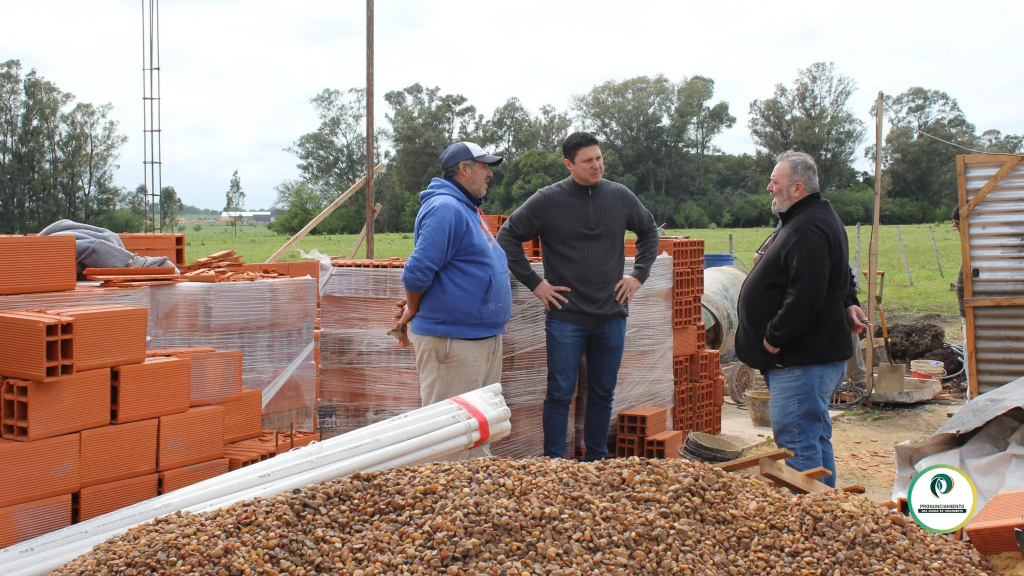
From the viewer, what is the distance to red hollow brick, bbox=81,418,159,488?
3.91 meters

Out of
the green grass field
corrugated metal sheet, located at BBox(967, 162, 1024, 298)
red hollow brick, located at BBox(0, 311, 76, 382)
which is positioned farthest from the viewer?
the green grass field

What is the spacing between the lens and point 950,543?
3260mm

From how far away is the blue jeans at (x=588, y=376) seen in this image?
16.5ft

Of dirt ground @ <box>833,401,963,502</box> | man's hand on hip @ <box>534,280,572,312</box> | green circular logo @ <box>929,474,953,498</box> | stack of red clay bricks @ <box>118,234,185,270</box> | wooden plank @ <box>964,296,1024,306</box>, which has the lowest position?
dirt ground @ <box>833,401,963,502</box>

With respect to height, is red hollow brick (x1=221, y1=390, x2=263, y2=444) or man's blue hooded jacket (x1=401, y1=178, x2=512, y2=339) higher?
man's blue hooded jacket (x1=401, y1=178, x2=512, y2=339)

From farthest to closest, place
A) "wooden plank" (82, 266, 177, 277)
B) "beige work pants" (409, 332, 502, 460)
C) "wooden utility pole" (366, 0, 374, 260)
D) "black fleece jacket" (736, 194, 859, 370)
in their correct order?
"wooden utility pole" (366, 0, 374, 260) → "wooden plank" (82, 266, 177, 277) → "beige work pants" (409, 332, 502, 460) → "black fleece jacket" (736, 194, 859, 370)

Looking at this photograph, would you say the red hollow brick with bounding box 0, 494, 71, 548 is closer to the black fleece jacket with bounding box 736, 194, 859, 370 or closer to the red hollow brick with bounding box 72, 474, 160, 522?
the red hollow brick with bounding box 72, 474, 160, 522

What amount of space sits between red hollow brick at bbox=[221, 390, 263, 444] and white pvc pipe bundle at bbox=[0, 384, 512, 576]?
1.15 metres

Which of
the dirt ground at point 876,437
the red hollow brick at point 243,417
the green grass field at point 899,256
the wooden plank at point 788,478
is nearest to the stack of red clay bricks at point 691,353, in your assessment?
the dirt ground at point 876,437

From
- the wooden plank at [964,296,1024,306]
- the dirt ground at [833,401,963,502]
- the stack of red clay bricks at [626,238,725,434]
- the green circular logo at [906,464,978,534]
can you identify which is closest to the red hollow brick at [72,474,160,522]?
the green circular logo at [906,464,978,534]

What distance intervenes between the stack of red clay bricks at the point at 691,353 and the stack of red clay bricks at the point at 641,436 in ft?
3.04

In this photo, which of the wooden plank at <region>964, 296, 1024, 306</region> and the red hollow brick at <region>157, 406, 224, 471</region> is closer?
the red hollow brick at <region>157, 406, 224, 471</region>

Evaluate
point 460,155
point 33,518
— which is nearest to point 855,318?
point 460,155

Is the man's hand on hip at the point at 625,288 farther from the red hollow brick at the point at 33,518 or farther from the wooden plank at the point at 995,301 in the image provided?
the wooden plank at the point at 995,301
